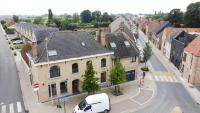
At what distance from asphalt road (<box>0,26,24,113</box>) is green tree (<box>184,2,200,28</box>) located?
214 ft

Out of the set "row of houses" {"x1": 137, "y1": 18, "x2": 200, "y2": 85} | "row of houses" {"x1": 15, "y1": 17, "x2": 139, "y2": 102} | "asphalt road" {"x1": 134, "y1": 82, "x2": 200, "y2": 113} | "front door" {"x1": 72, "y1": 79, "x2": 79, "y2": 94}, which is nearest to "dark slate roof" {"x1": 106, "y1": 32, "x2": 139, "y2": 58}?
"row of houses" {"x1": 15, "y1": 17, "x2": 139, "y2": 102}

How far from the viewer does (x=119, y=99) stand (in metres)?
30.7

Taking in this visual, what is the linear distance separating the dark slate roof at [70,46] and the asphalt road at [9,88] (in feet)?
24.9

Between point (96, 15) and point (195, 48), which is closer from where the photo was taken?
point (195, 48)

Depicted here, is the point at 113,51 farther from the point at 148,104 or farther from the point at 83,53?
the point at 148,104

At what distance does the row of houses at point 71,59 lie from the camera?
29.1 metres

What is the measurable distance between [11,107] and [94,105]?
490 inches

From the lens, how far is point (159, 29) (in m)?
75.6

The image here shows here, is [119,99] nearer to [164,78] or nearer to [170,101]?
[170,101]

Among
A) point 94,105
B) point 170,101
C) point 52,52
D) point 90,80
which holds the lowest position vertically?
point 170,101

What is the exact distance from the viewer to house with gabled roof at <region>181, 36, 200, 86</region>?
3693 centimetres

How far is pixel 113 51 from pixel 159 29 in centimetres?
4655

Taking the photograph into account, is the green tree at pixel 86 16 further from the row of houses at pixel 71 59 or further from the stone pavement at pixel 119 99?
the stone pavement at pixel 119 99

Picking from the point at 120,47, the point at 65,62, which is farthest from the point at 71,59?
the point at 120,47
